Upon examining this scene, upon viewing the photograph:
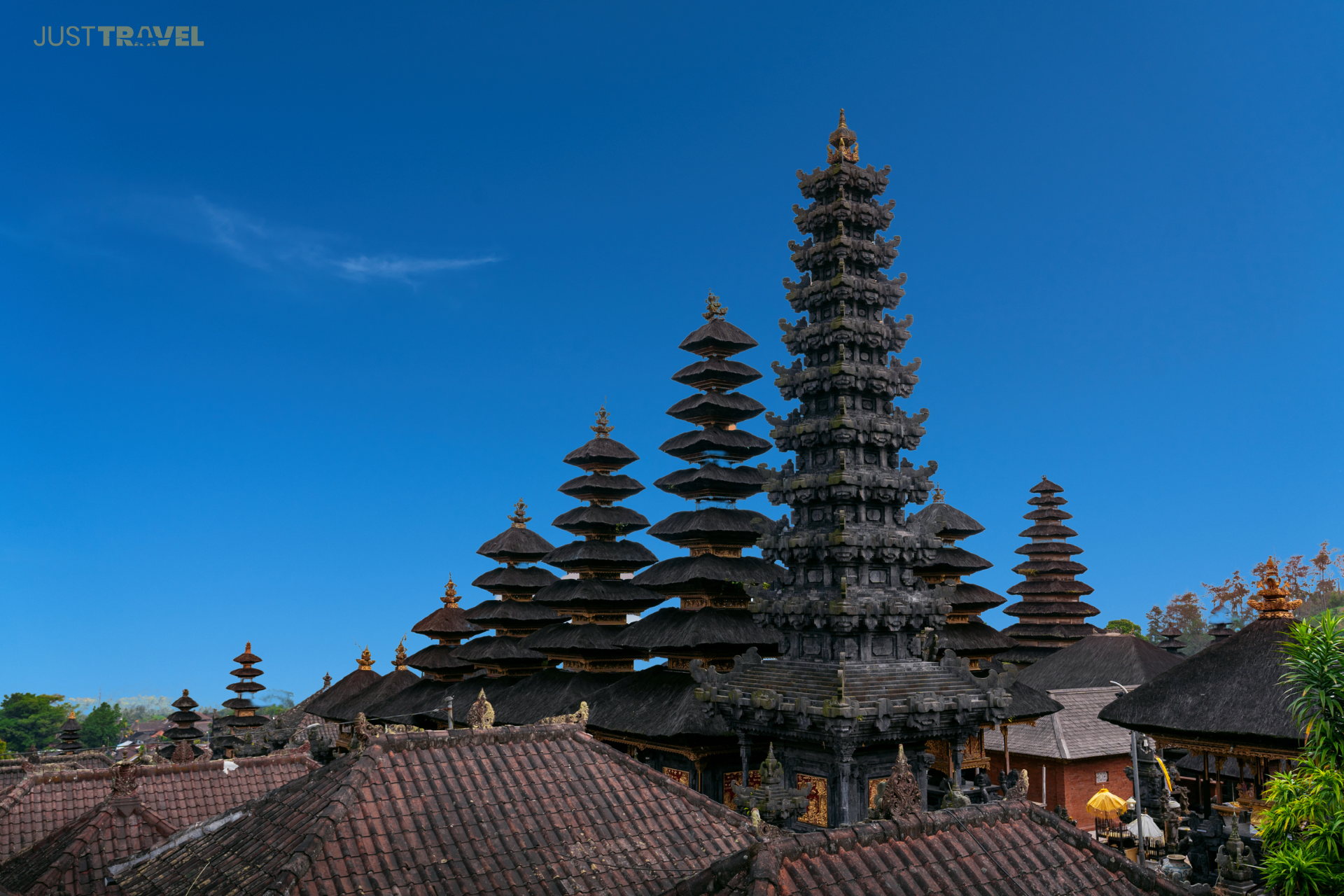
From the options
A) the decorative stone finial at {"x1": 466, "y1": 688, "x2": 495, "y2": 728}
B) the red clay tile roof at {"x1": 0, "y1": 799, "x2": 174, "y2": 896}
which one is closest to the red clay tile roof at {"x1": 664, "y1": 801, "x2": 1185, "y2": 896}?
the decorative stone finial at {"x1": 466, "y1": 688, "x2": 495, "y2": 728}

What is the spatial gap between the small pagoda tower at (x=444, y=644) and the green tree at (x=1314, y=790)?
29.6 meters

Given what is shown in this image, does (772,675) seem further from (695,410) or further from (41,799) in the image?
(41,799)

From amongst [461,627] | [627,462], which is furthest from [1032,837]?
[461,627]

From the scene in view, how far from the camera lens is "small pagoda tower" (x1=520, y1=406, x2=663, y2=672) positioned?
99.8 feet

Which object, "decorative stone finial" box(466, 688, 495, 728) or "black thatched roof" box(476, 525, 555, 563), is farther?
"black thatched roof" box(476, 525, 555, 563)

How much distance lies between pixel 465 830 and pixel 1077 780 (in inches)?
1113

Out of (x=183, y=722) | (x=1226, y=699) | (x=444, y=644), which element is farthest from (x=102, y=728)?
(x=1226, y=699)

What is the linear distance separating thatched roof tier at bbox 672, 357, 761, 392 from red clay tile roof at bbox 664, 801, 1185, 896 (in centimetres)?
2157

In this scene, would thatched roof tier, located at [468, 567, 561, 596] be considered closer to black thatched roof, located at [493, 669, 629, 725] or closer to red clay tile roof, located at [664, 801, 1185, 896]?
black thatched roof, located at [493, 669, 629, 725]

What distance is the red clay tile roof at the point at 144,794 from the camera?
702 inches

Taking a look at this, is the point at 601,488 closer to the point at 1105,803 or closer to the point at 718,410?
the point at 718,410

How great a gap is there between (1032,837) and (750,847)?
381cm

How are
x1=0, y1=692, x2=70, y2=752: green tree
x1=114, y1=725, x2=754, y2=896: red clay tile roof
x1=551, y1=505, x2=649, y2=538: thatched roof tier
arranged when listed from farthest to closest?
x1=0, y1=692, x2=70, y2=752: green tree < x1=551, y1=505, x2=649, y2=538: thatched roof tier < x1=114, y1=725, x2=754, y2=896: red clay tile roof

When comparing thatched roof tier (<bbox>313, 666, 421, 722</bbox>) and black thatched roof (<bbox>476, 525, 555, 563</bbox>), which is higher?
black thatched roof (<bbox>476, 525, 555, 563</bbox>)
